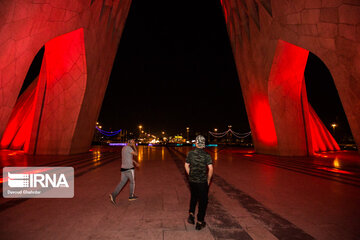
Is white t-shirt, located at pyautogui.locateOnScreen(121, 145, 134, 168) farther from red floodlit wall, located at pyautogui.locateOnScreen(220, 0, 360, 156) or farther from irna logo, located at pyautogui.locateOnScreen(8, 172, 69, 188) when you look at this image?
red floodlit wall, located at pyautogui.locateOnScreen(220, 0, 360, 156)

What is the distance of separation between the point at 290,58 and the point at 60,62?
18267 millimetres

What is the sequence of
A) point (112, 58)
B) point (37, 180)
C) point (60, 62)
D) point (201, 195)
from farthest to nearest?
point (112, 58) < point (60, 62) < point (37, 180) < point (201, 195)

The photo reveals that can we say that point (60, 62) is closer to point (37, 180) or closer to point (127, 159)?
point (37, 180)

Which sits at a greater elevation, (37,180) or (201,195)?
(201,195)

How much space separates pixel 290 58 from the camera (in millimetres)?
15422

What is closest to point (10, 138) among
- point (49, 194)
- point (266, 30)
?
point (49, 194)

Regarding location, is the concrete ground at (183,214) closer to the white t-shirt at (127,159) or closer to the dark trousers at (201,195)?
the dark trousers at (201,195)

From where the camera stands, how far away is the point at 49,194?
564cm

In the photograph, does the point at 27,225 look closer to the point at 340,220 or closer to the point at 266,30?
the point at 340,220

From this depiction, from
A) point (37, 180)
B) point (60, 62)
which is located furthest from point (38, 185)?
point (60, 62)

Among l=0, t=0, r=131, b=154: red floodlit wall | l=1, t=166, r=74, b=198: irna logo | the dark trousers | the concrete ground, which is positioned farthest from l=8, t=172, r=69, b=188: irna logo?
the dark trousers

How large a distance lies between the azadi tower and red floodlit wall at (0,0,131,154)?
44 mm

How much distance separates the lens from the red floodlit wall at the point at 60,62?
26.8 ft

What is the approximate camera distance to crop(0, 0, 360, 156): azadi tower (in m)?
8.76
